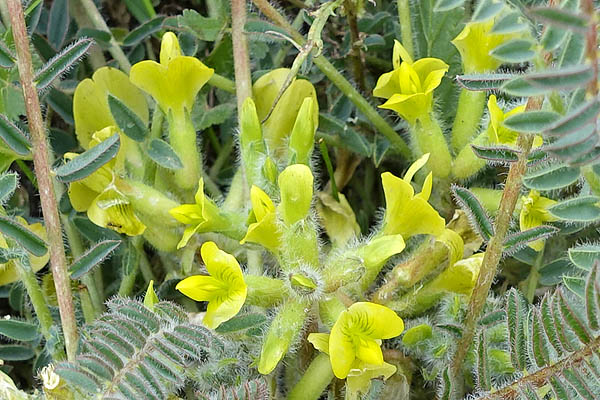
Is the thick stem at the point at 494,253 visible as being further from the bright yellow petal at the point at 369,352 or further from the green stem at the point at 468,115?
the green stem at the point at 468,115

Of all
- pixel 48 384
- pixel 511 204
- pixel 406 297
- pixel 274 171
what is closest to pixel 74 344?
pixel 48 384

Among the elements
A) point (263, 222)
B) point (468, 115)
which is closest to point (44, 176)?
point (263, 222)

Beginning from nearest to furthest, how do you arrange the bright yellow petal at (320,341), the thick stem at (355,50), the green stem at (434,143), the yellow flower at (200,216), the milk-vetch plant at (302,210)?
the milk-vetch plant at (302,210) → the bright yellow petal at (320,341) → the yellow flower at (200,216) → the green stem at (434,143) → the thick stem at (355,50)

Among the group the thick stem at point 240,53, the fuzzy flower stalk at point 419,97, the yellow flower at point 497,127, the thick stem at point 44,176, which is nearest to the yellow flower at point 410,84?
the fuzzy flower stalk at point 419,97

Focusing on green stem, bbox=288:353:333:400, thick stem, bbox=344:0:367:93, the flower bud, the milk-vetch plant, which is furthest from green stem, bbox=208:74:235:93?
green stem, bbox=288:353:333:400

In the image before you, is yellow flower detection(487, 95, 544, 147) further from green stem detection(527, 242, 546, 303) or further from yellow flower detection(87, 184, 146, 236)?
yellow flower detection(87, 184, 146, 236)

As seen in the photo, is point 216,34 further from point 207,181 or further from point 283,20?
point 207,181
